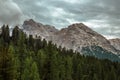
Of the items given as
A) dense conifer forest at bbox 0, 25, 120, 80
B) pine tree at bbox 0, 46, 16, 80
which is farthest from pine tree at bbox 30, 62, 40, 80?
pine tree at bbox 0, 46, 16, 80

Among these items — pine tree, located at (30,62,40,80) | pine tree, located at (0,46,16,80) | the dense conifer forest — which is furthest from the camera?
pine tree, located at (30,62,40,80)

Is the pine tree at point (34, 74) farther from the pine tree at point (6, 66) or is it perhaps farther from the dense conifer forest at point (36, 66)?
the pine tree at point (6, 66)

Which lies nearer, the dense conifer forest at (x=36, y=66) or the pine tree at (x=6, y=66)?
the pine tree at (x=6, y=66)

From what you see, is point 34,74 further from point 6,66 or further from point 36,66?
point 6,66

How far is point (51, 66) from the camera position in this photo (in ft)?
279

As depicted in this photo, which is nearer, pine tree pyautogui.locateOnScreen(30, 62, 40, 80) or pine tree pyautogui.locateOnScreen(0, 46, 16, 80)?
pine tree pyautogui.locateOnScreen(0, 46, 16, 80)

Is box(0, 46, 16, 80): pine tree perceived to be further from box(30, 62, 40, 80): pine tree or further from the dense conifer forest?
box(30, 62, 40, 80): pine tree

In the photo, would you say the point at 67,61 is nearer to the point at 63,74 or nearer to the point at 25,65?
the point at 63,74

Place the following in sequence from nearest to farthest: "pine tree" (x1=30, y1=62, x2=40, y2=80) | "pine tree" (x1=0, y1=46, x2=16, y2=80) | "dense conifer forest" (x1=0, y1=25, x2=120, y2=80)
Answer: "pine tree" (x1=0, y1=46, x2=16, y2=80) → "dense conifer forest" (x1=0, y1=25, x2=120, y2=80) → "pine tree" (x1=30, y1=62, x2=40, y2=80)

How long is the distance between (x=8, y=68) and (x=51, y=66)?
1612 inches

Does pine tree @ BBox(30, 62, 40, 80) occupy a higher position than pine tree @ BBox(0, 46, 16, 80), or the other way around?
pine tree @ BBox(0, 46, 16, 80)

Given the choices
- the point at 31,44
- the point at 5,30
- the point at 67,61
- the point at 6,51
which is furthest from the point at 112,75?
the point at 6,51

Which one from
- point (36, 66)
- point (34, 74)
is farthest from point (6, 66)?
point (36, 66)

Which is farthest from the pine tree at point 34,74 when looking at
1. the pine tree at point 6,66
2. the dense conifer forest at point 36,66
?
the pine tree at point 6,66
